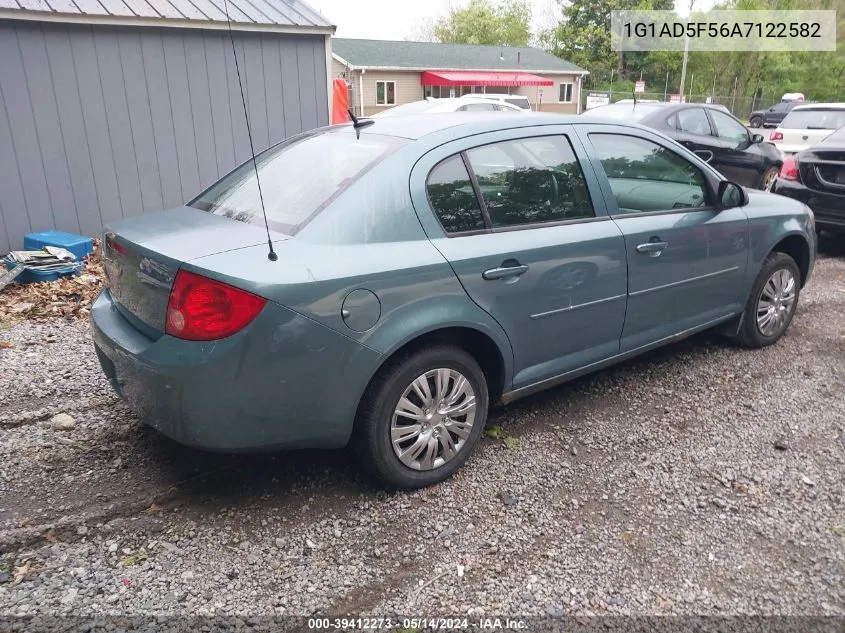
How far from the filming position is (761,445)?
3469 millimetres

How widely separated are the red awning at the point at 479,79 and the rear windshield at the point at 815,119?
878 inches

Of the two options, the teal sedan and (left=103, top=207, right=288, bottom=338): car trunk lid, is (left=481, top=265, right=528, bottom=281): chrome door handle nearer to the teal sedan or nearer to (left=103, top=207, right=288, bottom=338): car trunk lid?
the teal sedan

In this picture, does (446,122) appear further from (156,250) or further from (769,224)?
(769,224)

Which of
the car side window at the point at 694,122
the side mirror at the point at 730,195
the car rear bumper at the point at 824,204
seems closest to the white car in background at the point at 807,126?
the car side window at the point at 694,122

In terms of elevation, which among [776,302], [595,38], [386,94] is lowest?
[776,302]

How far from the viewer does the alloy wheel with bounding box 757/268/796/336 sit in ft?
15.1

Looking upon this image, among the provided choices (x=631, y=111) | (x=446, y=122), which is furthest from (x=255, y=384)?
(x=631, y=111)

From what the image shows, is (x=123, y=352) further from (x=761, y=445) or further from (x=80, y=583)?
(x=761, y=445)

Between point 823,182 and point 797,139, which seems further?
point 797,139

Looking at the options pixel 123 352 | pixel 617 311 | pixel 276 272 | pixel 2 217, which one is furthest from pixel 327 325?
pixel 2 217

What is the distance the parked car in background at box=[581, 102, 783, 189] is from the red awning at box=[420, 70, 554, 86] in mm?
24959

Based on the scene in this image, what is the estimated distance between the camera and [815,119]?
42.6 feet

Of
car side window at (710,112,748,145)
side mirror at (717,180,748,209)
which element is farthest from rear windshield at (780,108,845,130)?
side mirror at (717,180,748,209)

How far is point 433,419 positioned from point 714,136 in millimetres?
8426
